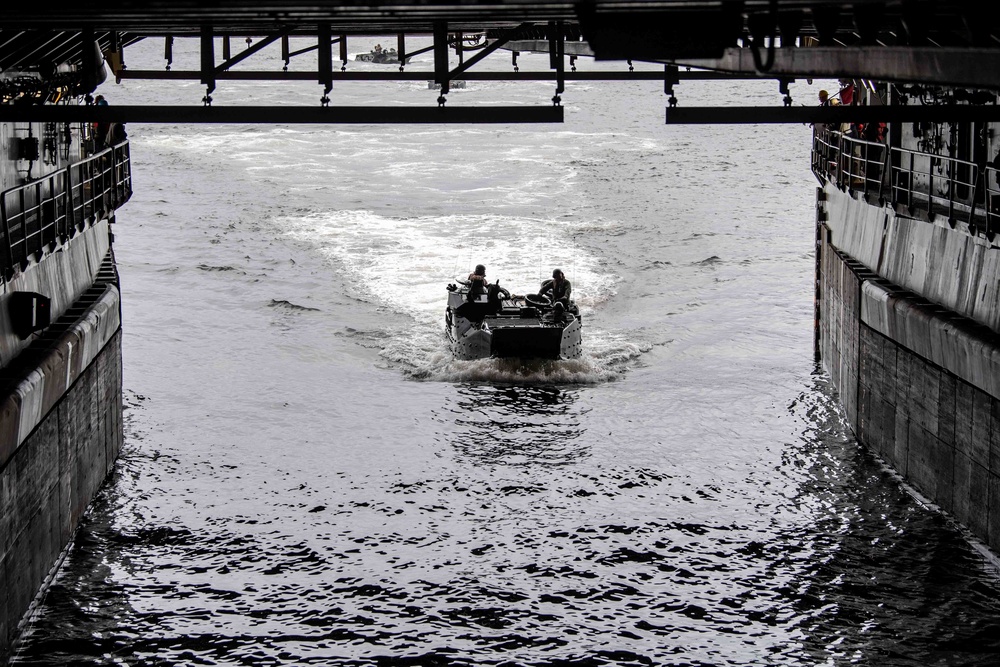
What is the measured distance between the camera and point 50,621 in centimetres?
1788

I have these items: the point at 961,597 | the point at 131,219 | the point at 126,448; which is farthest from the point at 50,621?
the point at 131,219

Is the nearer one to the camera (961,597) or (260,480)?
(961,597)

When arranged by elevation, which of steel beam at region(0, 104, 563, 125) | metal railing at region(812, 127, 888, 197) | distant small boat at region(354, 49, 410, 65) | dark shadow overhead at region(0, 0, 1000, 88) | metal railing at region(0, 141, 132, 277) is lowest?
metal railing at region(0, 141, 132, 277)

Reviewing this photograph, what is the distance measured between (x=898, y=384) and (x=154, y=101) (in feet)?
318

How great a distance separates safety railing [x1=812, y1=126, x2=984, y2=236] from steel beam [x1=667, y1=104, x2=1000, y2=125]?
153 cm

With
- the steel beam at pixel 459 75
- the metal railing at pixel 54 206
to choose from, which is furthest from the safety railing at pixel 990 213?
the metal railing at pixel 54 206

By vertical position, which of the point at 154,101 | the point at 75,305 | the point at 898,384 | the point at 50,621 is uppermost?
the point at 154,101

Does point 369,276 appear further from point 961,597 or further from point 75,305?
point 961,597

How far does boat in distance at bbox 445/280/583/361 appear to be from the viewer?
3194cm

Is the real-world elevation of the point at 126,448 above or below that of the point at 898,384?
below

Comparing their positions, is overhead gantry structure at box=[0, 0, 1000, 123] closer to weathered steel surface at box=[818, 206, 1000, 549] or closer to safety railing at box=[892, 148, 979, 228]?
safety railing at box=[892, 148, 979, 228]

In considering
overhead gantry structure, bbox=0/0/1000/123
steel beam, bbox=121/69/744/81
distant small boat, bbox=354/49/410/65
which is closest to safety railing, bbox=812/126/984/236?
overhead gantry structure, bbox=0/0/1000/123

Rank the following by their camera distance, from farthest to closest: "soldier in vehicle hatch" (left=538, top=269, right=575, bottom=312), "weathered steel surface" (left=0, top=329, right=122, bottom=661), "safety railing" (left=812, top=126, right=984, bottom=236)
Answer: "soldier in vehicle hatch" (left=538, top=269, right=575, bottom=312)
"safety railing" (left=812, top=126, right=984, bottom=236)
"weathered steel surface" (left=0, top=329, right=122, bottom=661)

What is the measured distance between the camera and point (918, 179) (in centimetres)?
2644
